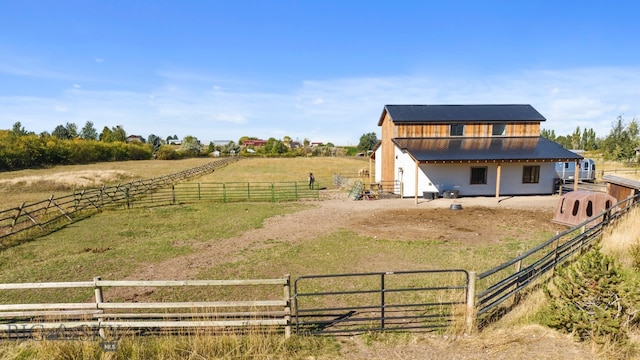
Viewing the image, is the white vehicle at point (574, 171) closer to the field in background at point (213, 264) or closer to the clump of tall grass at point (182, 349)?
the field in background at point (213, 264)

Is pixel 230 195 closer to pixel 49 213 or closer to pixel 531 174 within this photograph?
pixel 49 213

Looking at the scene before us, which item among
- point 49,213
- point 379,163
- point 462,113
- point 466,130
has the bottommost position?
point 49,213

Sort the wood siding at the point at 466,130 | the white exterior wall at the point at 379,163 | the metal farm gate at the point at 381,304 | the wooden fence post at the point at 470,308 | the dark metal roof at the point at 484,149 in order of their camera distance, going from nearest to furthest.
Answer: the wooden fence post at the point at 470,308
the metal farm gate at the point at 381,304
the dark metal roof at the point at 484,149
the wood siding at the point at 466,130
the white exterior wall at the point at 379,163

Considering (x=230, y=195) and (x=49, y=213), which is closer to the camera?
(x=49, y=213)

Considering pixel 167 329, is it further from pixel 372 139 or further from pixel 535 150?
pixel 372 139

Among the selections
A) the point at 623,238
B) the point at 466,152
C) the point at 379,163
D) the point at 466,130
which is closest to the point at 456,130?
the point at 466,130

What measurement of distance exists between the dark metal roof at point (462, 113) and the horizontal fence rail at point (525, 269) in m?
15.2

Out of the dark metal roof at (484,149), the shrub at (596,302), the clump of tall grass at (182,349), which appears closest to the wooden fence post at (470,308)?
the shrub at (596,302)

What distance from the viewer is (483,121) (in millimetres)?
27109

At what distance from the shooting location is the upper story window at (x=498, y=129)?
2744 centimetres

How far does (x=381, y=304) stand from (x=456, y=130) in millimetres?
23559

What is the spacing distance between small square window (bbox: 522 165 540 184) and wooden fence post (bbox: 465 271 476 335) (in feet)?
72.1

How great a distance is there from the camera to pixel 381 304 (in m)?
6.83

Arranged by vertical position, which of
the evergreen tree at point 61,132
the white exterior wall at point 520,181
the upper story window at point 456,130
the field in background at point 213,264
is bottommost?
the field in background at point 213,264
